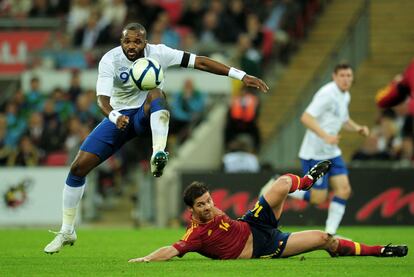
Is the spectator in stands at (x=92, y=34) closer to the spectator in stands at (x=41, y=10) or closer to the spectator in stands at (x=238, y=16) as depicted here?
the spectator in stands at (x=41, y=10)

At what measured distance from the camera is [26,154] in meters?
22.9

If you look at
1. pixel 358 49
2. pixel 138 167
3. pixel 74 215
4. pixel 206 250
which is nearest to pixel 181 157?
pixel 138 167

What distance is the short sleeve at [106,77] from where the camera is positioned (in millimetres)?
12703

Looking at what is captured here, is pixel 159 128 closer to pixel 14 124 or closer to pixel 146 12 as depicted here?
pixel 14 124

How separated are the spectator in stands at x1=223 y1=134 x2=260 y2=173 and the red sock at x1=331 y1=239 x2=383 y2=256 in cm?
911

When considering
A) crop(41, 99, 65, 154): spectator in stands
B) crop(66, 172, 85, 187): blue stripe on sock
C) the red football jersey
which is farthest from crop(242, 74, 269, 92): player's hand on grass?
crop(41, 99, 65, 154): spectator in stands

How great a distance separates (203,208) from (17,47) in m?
16.6

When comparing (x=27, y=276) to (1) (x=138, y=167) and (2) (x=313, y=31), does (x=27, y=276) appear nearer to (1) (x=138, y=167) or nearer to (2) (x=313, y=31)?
(1) (x=138, y=167)

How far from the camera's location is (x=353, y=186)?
20766mm

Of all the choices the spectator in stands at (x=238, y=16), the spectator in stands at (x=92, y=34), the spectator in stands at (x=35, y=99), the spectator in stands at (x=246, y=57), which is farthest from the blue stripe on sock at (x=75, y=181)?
the spectator in stands at (x=92, y=34)

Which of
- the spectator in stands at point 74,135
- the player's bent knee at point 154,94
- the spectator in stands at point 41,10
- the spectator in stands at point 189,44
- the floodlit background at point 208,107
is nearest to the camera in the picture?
the player's bent knee at point 154,94

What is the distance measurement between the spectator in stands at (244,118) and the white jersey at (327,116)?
6332 mm

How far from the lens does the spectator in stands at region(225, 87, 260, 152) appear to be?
22188 mm

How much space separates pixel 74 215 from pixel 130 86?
1.62 metres
